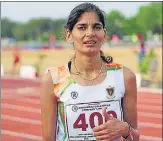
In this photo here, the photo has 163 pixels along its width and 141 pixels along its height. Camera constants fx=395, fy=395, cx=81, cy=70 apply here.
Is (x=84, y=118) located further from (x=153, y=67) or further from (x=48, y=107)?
(x=153, y=67)

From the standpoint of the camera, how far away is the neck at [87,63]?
5.69 ft

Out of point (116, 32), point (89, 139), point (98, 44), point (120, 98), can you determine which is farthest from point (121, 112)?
point (116, 32)

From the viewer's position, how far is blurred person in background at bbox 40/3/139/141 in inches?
65.2

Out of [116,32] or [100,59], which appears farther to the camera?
[116,32]

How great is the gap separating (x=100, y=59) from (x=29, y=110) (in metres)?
7.56

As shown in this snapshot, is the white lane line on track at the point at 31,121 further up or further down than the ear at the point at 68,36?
further down

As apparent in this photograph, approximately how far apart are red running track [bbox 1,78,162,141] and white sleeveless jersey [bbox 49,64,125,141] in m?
4.77

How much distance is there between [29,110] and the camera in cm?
917

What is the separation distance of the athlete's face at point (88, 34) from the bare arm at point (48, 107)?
0.65 feet

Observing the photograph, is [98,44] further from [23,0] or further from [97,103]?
[23,0]

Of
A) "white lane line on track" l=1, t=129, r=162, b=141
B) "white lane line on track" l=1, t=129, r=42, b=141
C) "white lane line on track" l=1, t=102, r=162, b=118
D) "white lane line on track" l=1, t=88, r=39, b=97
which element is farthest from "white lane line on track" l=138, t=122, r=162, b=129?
"white lane line on track" l=1, t=88, r=39, b=97

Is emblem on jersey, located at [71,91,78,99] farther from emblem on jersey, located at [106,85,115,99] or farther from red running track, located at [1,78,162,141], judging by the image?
red running track, located at [1,78,162,141]

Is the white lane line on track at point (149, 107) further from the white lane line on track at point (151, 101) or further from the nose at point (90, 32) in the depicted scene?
the nose at point (90, 32)

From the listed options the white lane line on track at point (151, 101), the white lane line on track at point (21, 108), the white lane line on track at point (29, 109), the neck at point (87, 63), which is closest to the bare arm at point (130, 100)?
the neck at point (87, 63)
